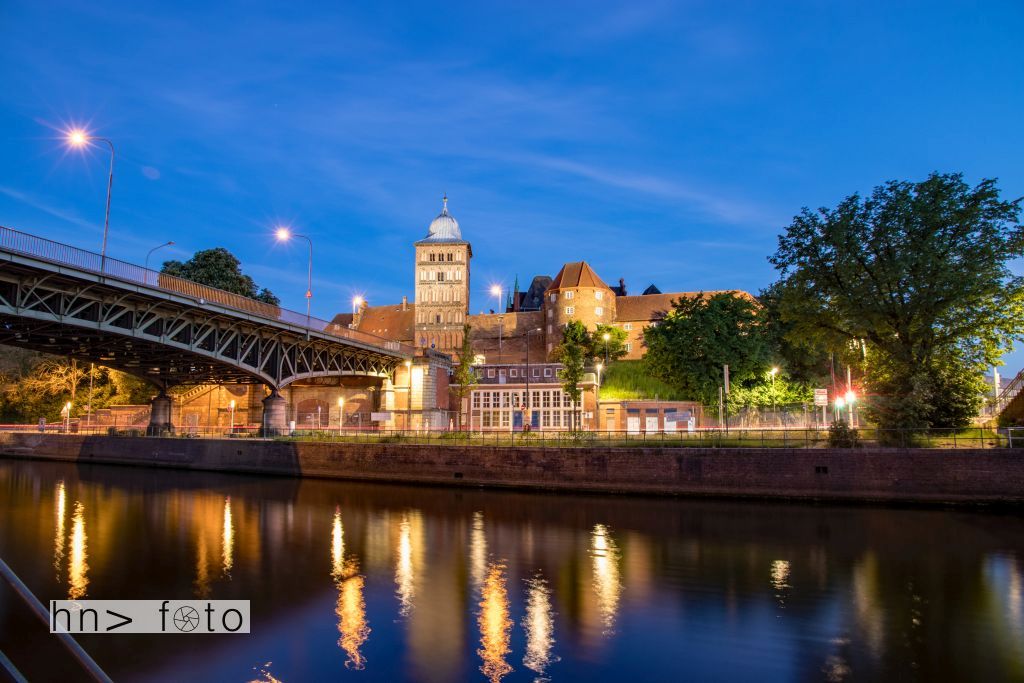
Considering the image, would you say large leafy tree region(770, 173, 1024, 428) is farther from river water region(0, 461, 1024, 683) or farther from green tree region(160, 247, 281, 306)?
green tree region(160, 247, 281, 306)

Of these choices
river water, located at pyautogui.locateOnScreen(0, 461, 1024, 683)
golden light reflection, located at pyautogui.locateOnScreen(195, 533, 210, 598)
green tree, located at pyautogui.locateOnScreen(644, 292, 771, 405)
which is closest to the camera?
river water, located at pyautogui.locateOnScreen(0, 461, 1024, 683)

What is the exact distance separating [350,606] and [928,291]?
3186cm

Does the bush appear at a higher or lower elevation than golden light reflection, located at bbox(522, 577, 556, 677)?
higher

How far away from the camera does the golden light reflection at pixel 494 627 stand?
1184 centimetres

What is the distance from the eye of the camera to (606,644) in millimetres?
13148

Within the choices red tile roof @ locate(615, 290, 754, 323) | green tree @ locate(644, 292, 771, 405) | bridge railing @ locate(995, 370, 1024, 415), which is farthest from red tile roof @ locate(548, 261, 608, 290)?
bridge railing @ locate(995, 370, 1024, 415)

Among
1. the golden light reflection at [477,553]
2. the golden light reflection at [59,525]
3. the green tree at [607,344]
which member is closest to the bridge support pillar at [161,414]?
the golden light reflection at [59,525]

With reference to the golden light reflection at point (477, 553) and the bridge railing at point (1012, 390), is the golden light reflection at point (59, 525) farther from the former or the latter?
the bridge railing at point (1012, 390)

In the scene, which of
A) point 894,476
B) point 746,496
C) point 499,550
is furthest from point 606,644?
point 894,476

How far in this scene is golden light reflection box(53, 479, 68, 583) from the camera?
2011 cm

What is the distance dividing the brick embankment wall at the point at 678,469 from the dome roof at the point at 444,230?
8149 cm

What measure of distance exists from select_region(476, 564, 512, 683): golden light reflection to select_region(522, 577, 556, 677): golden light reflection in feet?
1.39

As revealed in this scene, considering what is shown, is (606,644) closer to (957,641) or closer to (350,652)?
(350,652)

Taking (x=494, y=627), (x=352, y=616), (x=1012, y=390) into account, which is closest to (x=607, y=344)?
(x=1012, y=390)
